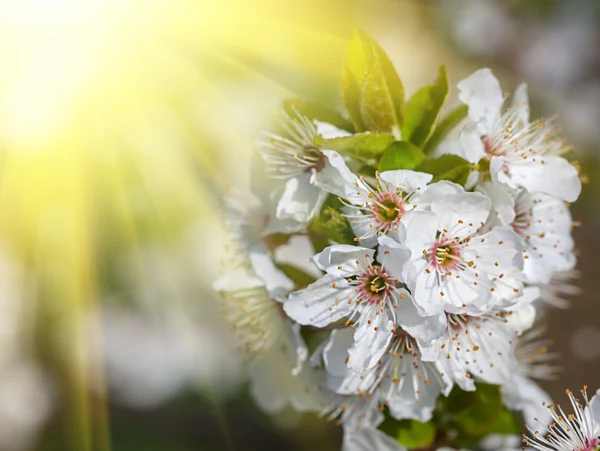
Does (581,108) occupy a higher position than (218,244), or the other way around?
(581,108)

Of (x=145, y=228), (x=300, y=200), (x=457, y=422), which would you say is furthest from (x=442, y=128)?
(x=145, y=228)

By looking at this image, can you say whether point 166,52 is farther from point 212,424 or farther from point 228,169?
point 212,424

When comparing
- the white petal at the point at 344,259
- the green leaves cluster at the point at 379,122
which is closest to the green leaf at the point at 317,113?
the green leaves cluster at the point at 379,122

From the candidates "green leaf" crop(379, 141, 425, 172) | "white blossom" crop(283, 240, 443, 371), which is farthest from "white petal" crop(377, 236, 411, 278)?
"green leaf" crop(379, 141, 425, 172)

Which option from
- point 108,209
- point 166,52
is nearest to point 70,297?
point 108,209

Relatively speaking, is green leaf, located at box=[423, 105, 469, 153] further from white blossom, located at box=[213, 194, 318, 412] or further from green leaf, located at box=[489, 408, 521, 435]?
green leaf, located at box=[489, 408, 521, 435]
